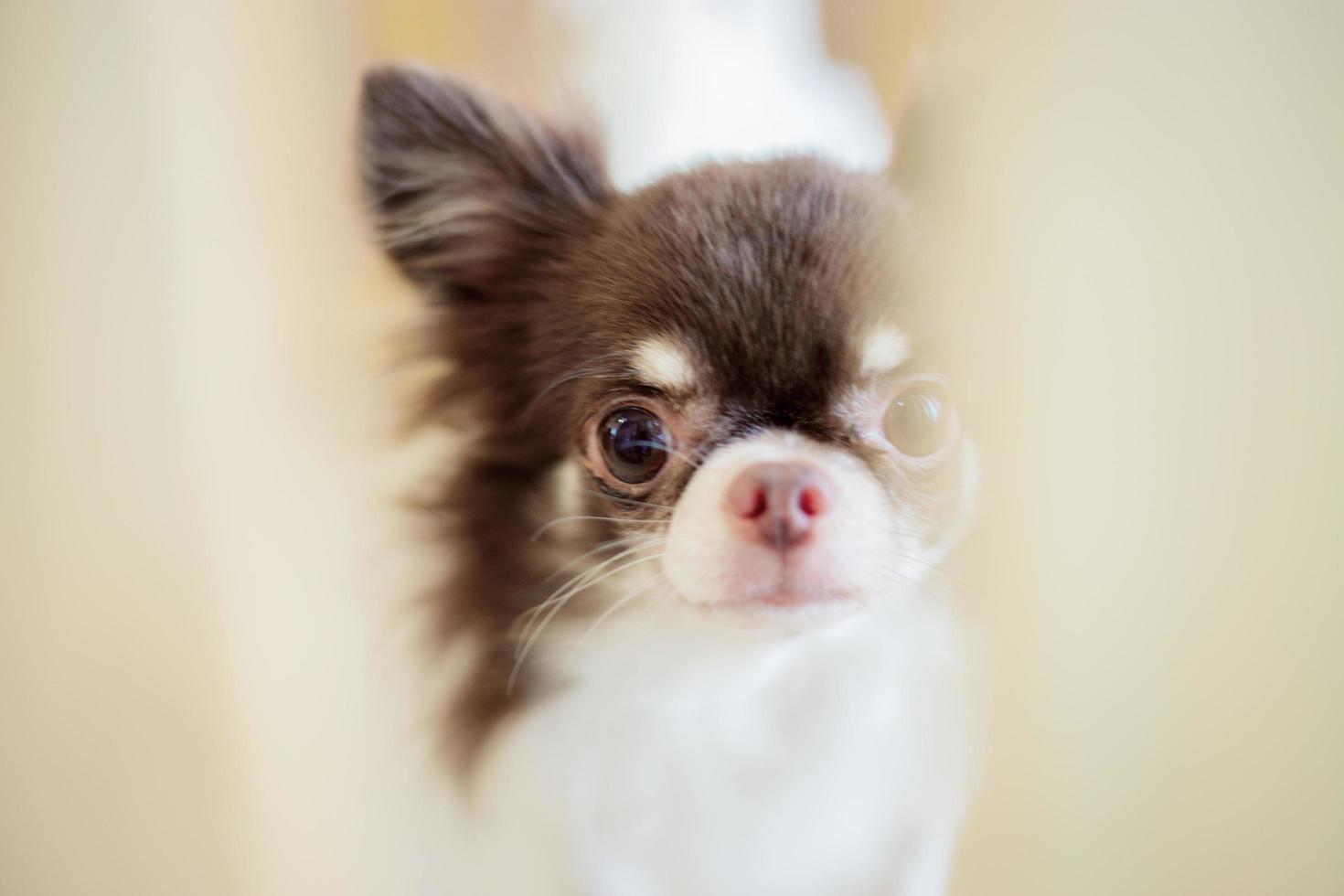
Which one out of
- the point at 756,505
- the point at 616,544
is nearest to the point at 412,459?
the point at 616,544

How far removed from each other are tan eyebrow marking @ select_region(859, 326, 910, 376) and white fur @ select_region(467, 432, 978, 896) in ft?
0.88

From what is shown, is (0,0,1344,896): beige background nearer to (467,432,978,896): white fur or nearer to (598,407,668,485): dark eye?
(467,432,978,896): white fur

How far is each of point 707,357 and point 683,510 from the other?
16 centimetres

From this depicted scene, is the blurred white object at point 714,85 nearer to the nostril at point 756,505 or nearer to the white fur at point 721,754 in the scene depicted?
the nostril at point 756,505

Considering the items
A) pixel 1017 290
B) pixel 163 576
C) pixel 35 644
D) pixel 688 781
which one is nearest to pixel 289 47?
pixel 163 576

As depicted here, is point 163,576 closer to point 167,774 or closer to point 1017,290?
point 167,774

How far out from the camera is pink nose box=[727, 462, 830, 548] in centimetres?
83

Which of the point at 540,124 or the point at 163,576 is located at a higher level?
the point at 540,124

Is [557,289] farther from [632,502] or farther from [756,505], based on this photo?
[756,505]

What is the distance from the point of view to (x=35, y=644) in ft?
3.45

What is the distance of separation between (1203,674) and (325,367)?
3.67ft

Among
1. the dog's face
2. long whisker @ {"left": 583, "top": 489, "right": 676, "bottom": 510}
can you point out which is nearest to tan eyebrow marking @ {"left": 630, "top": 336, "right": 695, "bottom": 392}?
the dog's face

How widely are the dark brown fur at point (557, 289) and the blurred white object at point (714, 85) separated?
0.14 metres

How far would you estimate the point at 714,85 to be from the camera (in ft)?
4.27
